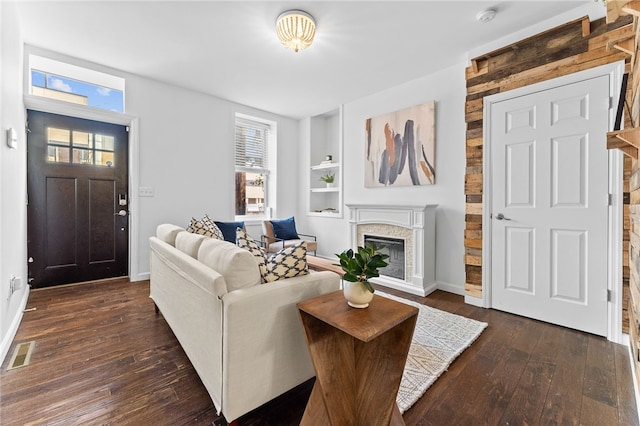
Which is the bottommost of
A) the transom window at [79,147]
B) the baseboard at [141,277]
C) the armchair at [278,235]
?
the baseboard at [141,277]

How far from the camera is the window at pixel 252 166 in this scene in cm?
480

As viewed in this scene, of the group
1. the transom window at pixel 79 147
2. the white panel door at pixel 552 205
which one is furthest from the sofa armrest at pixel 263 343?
the transom window at pixel 79 147

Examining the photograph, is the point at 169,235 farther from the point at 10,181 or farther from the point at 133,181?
the point at 133,181

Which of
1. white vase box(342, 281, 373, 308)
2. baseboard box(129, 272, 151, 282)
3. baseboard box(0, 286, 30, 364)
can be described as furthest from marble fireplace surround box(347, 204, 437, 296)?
baseboard box(0, 286, 30, 364)

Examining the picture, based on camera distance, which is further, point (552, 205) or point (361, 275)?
point (552, 205)

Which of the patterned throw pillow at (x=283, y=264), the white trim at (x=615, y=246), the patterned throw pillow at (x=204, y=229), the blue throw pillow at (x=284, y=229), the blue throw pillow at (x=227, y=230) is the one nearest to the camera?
the patterned throw pillow at (x=283, y=264)

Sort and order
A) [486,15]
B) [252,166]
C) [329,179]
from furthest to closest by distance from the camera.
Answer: [252,166] → [329,179] → [486,15]

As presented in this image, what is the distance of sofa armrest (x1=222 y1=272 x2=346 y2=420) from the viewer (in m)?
1.18

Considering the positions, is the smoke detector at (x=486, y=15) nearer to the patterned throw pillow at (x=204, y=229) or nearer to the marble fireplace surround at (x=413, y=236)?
the marble fireplace surround at (x=413, y=236)

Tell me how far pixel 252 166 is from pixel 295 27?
2890 millimetres

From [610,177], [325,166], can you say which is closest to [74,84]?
[325,166]

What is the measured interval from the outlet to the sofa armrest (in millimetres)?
3107

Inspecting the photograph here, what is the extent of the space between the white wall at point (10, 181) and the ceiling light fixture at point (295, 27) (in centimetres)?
198

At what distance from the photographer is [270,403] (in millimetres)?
1455
